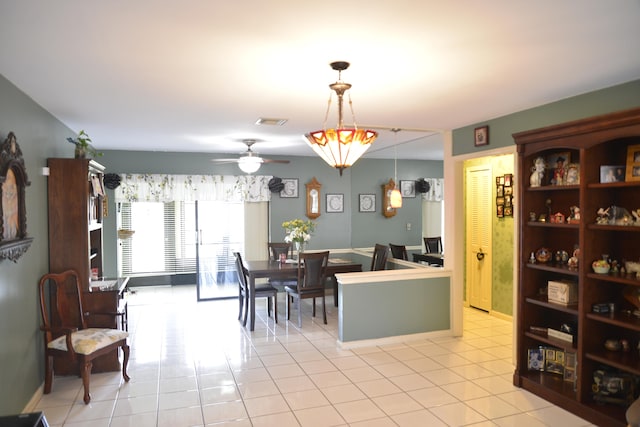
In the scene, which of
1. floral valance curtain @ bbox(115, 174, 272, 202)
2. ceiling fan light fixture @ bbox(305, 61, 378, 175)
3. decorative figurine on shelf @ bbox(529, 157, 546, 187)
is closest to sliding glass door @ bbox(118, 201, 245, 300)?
floral valance curtain @ bbox(115, 174, 272, 202)

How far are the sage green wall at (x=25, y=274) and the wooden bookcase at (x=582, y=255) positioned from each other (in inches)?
148

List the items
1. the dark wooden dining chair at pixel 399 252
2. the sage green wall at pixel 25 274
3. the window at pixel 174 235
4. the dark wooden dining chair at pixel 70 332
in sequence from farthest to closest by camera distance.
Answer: the window at pixel 174 235, the dark wooden dining chair at pixel 399 252, the dark wooden dining chair at pixel 70 332, the sage green wall at pixel 25 274

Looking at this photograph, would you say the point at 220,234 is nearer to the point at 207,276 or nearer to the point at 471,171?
the point at 207,276

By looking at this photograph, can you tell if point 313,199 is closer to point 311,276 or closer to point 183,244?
point 311,276

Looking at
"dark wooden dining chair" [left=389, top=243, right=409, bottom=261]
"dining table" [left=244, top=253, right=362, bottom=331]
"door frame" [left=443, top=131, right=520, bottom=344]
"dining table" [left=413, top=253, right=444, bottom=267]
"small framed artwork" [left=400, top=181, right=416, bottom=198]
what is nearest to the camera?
"door frame" [left=443, top=131, right=520, bottom=344]

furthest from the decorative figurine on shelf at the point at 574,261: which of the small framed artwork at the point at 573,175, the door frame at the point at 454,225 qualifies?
the door frame at the point at 454,225

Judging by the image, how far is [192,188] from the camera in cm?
685

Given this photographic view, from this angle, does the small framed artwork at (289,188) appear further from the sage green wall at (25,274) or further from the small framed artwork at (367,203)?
the sage green wall at (25,274)

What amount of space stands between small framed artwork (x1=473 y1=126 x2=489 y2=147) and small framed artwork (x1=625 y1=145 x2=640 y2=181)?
1.55m

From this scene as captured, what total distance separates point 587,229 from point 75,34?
3.37 meters

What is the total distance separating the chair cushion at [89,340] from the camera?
3365 mm

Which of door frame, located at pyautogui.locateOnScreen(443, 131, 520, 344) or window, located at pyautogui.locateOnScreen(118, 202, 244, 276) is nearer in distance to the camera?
door frame, located at pyautogui.locateOnScreen(443, 131, 520, 344)

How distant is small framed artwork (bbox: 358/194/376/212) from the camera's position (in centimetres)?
778

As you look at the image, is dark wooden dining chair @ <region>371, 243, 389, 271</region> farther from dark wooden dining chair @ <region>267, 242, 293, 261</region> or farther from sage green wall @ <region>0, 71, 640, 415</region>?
sage green wall @ <region>0, 71, 640, 415</region>
